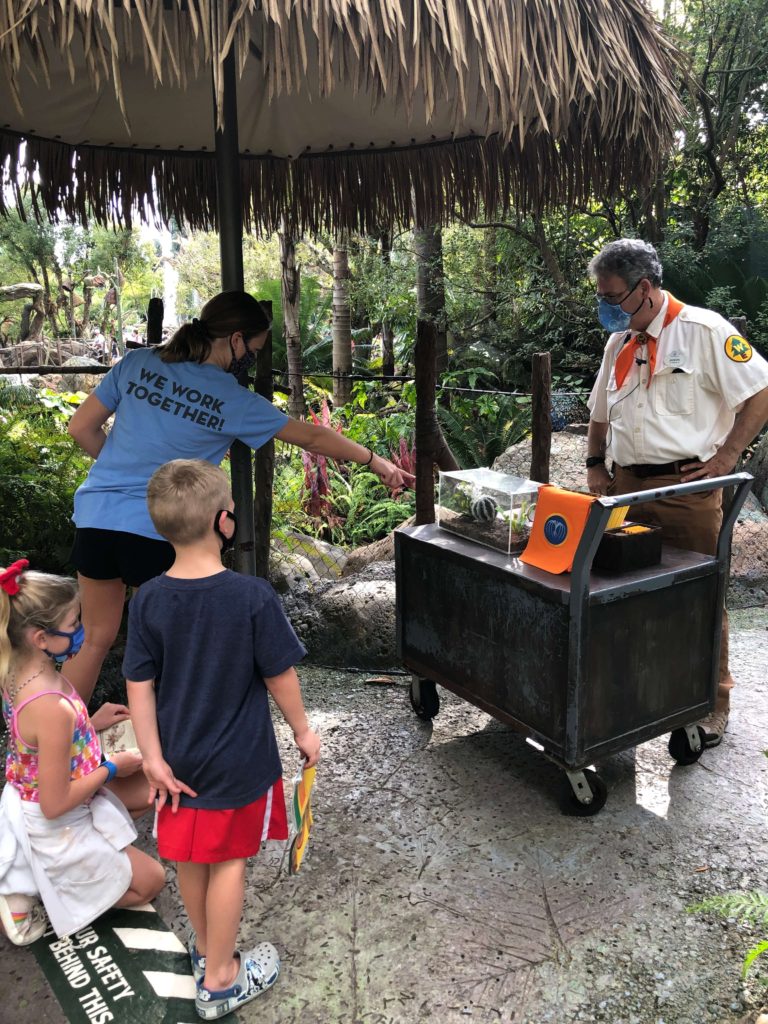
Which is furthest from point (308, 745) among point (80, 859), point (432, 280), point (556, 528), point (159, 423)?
point (432, 280)

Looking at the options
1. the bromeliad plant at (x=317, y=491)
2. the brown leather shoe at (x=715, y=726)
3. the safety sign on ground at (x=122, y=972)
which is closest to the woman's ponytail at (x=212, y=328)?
the safety sign on ground at (x=122, y=972)

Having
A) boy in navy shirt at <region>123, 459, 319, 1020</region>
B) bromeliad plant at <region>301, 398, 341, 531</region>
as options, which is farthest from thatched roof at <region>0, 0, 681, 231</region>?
bromeliad plant at <region>301, 398, 341, 531</region>

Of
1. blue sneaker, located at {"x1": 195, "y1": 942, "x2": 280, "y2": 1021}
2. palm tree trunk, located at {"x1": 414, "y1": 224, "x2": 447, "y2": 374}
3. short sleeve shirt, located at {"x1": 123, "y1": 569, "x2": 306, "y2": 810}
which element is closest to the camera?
short sleeve shirt, located at {"x1": 123, "y1": 569, "x2": 306, "y2": 810}

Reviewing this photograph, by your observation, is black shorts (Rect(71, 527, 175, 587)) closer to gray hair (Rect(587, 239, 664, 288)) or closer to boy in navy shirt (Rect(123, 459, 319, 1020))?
boy in navy shirt (Rect(123, 459, 319, 1020))

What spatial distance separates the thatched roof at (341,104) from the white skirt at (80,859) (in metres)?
1.88

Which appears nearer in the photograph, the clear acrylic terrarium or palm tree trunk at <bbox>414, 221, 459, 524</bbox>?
the clear acrylic terrarium

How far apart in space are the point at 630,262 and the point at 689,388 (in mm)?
534

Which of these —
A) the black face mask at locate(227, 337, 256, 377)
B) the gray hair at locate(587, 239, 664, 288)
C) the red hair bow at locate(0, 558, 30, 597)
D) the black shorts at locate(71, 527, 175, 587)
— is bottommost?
the black shorts at locate(71, 527, 175, 587)

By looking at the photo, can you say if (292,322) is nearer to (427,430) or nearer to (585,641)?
(427,430)

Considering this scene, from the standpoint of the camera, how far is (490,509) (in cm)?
297

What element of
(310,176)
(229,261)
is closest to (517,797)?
(229,261)

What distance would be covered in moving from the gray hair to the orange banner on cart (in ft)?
3.15

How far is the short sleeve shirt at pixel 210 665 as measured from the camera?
6.03ft

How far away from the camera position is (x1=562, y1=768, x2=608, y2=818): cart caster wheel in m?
2.79
